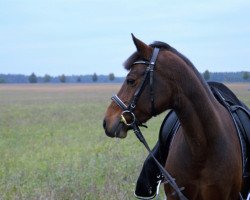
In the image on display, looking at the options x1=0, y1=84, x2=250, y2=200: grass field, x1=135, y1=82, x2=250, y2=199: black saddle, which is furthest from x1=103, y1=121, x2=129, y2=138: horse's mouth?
x1=0, y1=84, x2=250, y2=200: grass field

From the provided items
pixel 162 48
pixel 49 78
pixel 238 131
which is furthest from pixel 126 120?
pixel 49 78

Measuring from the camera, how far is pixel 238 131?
4824mm

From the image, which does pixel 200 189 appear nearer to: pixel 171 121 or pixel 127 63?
pixel 171 121

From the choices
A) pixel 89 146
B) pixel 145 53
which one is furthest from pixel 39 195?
pixel 89 146

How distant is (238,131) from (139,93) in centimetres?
126

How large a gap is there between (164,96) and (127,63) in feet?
1.41

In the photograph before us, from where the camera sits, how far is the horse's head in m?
4.15

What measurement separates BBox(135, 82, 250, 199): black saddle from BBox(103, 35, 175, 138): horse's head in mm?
1054

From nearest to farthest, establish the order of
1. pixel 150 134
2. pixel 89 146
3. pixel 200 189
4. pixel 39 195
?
A: 1. pixel 200 189
2. pixel 39 195
3. pixel 89 146
4. pixel 150 134

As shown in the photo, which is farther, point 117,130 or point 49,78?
point 49,78

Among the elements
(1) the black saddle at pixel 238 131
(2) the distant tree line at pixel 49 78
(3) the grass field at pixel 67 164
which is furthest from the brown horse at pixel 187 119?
(2) the distant tree line at pixel 49 78

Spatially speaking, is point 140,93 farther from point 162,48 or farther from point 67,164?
point 67,164

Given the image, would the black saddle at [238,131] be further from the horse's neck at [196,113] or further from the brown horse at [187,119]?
the horse's neck at [196,113]

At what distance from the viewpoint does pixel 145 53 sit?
421 cm
